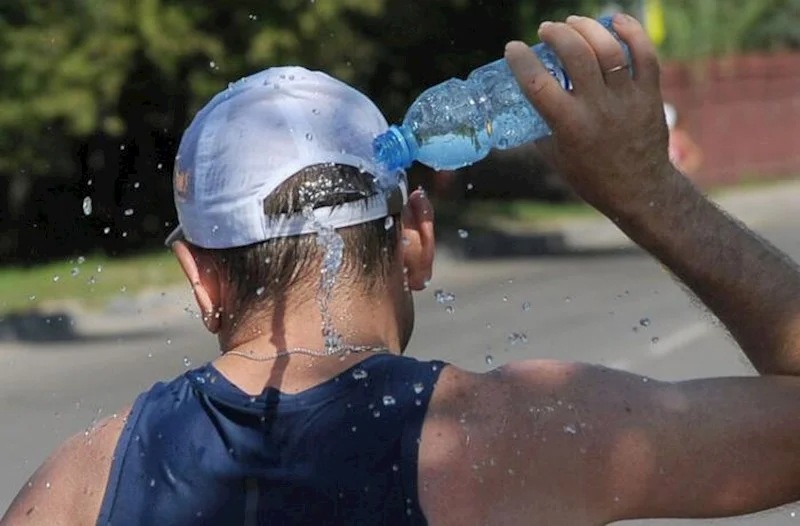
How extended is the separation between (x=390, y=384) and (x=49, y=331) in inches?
538

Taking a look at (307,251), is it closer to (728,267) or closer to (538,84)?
(538,84)

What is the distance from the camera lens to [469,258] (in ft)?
70.2

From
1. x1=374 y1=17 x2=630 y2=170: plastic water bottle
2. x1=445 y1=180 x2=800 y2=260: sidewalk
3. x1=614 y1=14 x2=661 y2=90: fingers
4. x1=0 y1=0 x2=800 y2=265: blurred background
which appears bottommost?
x1=445 y1=180 x2=800 y2=260: sidewalk

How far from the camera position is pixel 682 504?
6.52 ft

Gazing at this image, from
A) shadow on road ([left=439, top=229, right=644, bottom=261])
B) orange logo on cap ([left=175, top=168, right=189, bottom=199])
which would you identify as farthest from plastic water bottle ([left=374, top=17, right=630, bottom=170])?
shadow on road ([left=439, top=229, right=644, bottom=261])

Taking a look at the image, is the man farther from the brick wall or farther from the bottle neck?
the brick wall

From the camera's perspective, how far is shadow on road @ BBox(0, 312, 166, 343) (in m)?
15.0

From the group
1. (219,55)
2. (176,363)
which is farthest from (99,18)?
(176,363)

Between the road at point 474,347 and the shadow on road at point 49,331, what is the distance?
0.11 metres

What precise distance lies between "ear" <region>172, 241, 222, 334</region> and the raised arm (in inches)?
16.8

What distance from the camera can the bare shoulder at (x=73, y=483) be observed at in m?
2.09

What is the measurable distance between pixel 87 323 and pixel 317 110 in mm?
13874

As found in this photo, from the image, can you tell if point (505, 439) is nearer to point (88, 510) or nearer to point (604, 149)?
point (604, 149)

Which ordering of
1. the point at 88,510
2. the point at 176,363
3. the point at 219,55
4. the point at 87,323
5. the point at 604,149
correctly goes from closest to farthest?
the point at 604,149 < the point at 88,510 < the point at 176,363 < the point at 87,323 < the point at 219,55
